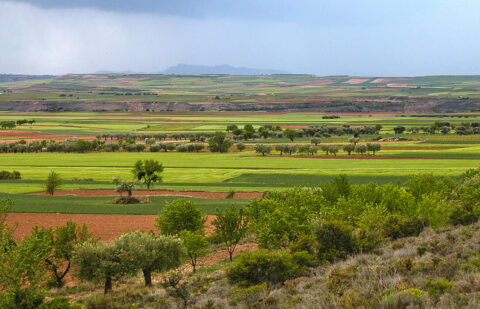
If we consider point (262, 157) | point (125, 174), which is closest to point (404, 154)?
point (262, 157)

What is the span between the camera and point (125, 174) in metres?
78.6

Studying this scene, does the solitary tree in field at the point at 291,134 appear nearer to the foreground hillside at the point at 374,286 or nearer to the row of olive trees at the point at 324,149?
the row of olive trees at the point at 324,149

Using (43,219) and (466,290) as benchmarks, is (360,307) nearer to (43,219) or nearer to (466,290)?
(466,290)

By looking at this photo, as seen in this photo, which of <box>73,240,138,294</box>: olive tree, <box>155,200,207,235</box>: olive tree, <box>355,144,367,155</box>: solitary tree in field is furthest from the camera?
<box>355,144,367,155</box>: solitary tree in field

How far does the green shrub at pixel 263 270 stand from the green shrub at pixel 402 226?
9.75m

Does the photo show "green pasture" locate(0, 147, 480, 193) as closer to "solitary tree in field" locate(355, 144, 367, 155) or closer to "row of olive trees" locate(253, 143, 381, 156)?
"row of olive trees" locate(253, 143, 381, 156)

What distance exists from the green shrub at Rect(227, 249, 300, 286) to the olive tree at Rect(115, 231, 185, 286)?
6.23m

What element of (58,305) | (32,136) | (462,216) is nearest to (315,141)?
(32,136)

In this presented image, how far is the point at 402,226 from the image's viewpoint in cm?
3225

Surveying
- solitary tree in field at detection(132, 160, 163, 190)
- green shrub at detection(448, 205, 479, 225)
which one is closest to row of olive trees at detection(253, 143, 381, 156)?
solitary tree in field at detection(132, 160, 163, 190)

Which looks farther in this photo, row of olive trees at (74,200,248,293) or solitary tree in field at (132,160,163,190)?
solitary tree in field at (132,160,163,190)

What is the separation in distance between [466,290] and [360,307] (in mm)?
4415

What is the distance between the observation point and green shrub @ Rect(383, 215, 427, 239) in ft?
105

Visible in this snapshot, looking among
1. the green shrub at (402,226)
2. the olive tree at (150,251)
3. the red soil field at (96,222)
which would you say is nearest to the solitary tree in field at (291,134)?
the red soil field at (96,222)
